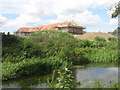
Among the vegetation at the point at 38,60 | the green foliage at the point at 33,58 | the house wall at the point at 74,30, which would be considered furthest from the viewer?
the house wall at the point at 74,30

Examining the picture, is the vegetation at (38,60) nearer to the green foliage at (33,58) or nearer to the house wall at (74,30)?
the green foliage at (33,58)

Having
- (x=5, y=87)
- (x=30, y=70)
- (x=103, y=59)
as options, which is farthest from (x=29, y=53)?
(x=103, y=59)

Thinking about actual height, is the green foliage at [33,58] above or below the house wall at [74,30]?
below

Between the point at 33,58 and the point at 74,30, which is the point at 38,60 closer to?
the point at 33,58

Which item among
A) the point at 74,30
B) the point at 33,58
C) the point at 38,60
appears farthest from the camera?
the point at 74,30

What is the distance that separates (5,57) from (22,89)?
4.21 metres

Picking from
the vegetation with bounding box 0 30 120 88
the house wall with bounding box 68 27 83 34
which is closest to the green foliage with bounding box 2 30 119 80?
the vegetation with bounding box 0 30 120 88

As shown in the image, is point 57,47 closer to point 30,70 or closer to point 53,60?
point 53,60

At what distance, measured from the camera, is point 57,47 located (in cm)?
1513

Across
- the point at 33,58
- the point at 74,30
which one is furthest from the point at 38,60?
the point at 74,30

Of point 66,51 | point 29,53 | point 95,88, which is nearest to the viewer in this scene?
point 95,88

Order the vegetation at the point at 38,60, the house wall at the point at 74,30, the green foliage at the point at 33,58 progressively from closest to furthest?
the vegetation at the point at 38,60, the green foliage at the point at 33,58, the house wall at the point at 74,30

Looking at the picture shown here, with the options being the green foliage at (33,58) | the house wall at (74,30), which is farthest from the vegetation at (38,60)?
the house wall at (74,30)

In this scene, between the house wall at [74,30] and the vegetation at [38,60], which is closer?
the vegetation at [38,60]
